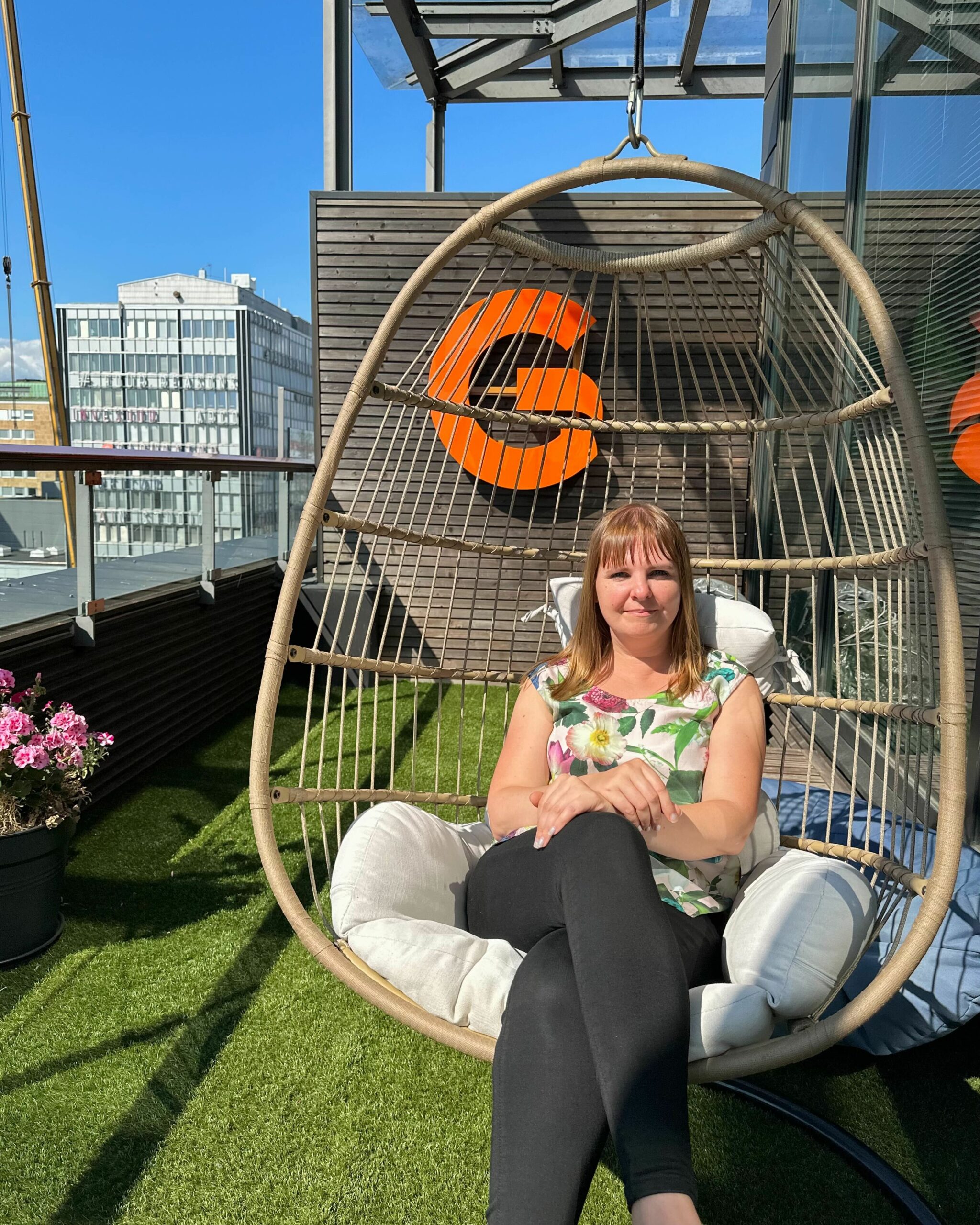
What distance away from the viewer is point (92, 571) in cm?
296

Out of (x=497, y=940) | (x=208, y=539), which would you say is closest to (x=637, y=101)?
(x=497, y=940)

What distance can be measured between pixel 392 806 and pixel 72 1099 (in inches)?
28.7

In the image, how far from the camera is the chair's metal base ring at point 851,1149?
125 cm

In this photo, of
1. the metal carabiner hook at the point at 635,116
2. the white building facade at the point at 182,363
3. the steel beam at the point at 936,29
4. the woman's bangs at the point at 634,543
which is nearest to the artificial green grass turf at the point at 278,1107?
the woman's bangs at the point at 634,543

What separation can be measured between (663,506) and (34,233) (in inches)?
204

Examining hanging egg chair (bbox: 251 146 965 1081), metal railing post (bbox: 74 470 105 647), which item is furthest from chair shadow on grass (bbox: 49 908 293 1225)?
metal railing post (bbox: 74 470 105 647)

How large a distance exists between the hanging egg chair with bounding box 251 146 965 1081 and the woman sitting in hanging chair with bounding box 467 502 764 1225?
148 millimetres

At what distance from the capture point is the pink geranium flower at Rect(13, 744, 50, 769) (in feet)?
6.23

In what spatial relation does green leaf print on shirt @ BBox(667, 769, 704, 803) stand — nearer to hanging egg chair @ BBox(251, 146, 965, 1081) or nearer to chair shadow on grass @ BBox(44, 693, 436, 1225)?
hanging egg chair @ BBox(251, 146, 965, 1081)

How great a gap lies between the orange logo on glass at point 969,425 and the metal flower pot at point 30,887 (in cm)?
206

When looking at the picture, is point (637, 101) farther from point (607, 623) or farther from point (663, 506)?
point (663, 506)

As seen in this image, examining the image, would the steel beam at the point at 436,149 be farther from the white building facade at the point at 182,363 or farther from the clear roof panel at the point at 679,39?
the white building facade at the point at 182,363

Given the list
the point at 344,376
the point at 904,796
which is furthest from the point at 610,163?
the point at 344,376

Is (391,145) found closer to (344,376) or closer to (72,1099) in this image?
(344,376)
